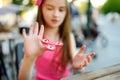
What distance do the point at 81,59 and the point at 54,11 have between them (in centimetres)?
31

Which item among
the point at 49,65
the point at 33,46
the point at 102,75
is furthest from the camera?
the point at 49,65

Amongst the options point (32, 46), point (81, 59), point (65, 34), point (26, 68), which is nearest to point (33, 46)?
point (32, 46)

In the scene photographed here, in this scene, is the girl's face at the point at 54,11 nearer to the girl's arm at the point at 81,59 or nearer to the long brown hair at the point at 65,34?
the long brown hair at the point at 65,34

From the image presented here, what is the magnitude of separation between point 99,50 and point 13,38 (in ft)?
9.00

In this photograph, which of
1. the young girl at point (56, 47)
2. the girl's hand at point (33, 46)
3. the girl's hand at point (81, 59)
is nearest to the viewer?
the girl's hand at point (33, 46)

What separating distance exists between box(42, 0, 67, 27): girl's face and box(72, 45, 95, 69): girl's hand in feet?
0.77

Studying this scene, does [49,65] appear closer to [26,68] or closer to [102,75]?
[26,68]

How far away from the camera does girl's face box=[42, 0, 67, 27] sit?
1555 millimetres

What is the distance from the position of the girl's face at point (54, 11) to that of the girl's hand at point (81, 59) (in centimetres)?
23

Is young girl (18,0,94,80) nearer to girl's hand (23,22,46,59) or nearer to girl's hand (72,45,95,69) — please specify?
girl's hand (72,45,95,69)

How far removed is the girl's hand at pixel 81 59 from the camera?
57.1 inches

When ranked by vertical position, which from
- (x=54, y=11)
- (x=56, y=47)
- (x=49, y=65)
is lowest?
(x=49, y=65)

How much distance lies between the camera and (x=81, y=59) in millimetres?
1496

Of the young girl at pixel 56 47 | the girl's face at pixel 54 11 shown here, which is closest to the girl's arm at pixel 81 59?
the young girl at pixel 56 47
